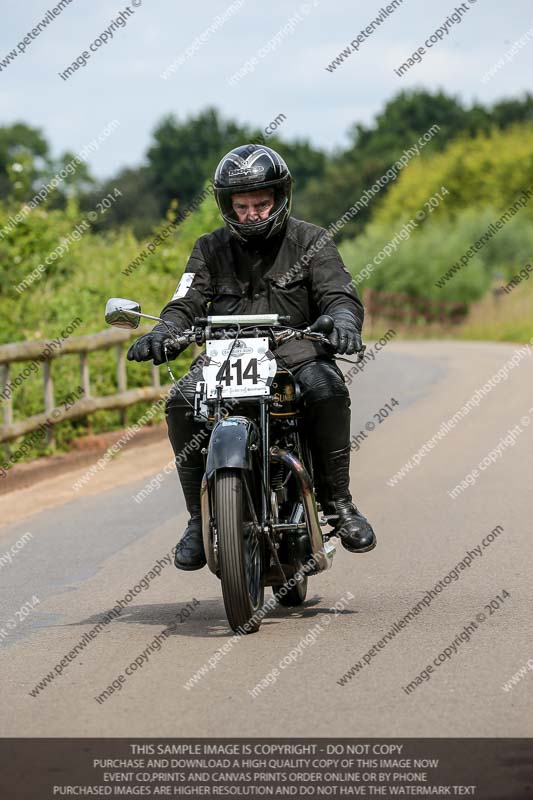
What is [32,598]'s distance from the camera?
7.74 metres

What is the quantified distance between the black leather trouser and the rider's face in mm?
751

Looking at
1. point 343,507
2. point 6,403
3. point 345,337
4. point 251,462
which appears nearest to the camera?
point 251,462

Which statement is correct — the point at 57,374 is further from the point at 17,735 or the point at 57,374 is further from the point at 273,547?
the point at 17,735

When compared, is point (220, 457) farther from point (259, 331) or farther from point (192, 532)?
point (192, 532)

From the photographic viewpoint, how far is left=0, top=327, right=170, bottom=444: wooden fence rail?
526 inches

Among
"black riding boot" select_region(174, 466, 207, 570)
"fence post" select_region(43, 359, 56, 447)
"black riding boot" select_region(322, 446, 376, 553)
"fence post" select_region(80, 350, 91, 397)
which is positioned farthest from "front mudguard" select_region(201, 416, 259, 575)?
"fence post" select_region(80, 350, 91, 397)

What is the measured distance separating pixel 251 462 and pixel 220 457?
0.92 ft

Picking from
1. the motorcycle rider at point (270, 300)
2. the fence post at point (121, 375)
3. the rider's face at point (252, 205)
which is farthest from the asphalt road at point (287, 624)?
the fence post at point (121, 375)

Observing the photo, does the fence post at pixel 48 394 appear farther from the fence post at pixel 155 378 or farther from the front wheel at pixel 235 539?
the front wheel at pixel 235 539

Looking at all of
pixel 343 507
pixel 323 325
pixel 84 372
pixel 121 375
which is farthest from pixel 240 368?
pixel 121 375

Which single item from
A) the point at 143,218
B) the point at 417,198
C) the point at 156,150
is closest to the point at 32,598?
the point at 417,198

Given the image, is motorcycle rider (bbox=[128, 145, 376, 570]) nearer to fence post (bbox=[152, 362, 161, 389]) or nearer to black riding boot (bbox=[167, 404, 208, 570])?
black riding boot (bbox=[167, 404, 208, 570])

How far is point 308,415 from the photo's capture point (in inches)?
262

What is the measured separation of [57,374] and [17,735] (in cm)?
1150
